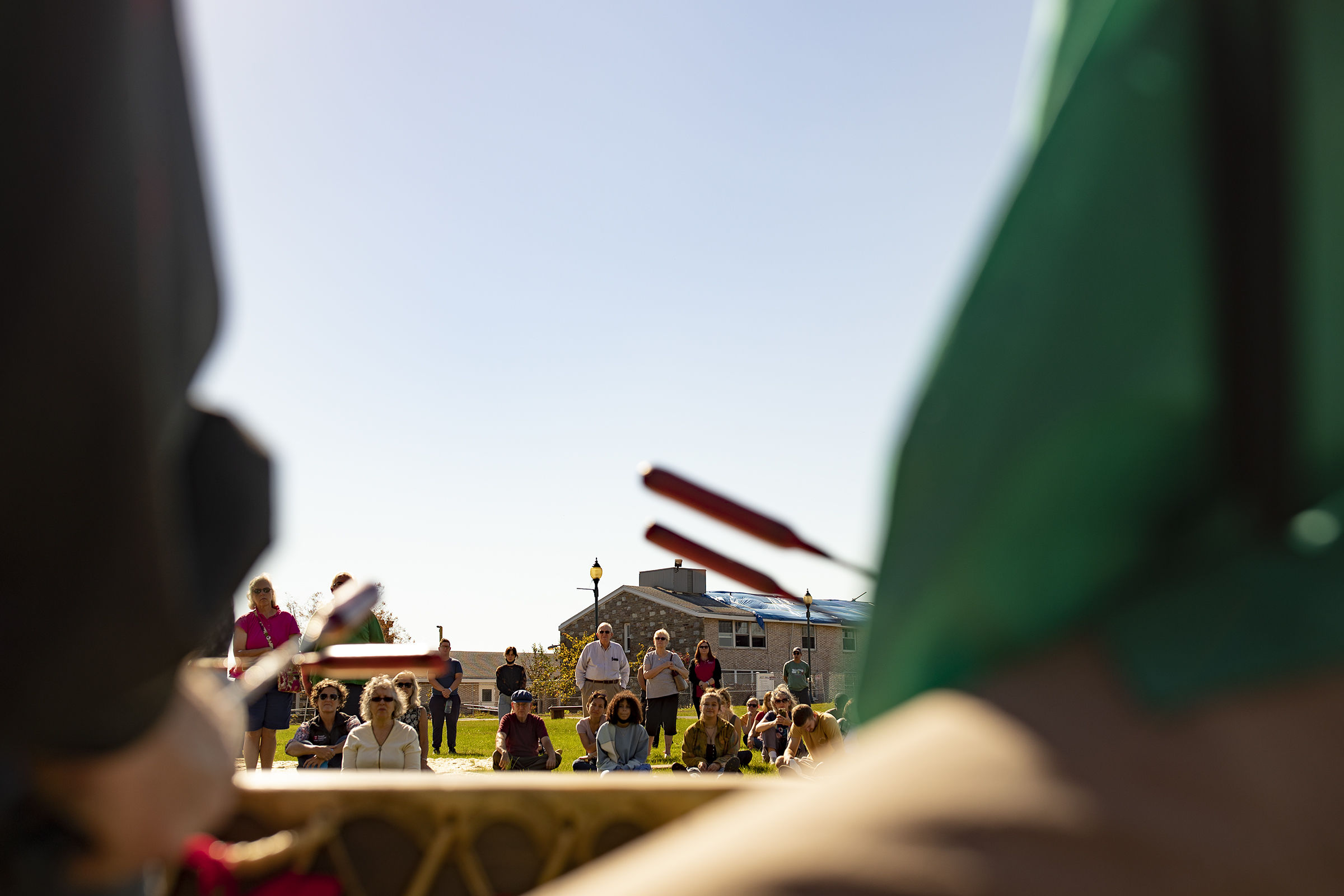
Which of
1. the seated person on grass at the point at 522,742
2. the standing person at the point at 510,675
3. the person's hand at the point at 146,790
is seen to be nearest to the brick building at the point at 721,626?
the standing person at the point at 510,675

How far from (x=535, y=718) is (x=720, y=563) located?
9.74 meters

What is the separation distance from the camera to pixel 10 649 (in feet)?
2.13

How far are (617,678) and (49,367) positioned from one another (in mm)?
11658

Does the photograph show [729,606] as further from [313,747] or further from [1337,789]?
[1337,789]

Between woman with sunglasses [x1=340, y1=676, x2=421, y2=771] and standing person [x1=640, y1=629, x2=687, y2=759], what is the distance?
5097 mm

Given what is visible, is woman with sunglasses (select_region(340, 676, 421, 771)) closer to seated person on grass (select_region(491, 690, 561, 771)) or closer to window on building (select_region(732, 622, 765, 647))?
seated person on grass (select_region(491, 690, 561, 771))

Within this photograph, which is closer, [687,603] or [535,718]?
[535,718]

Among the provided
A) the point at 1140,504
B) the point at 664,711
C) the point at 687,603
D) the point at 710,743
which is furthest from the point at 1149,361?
the point at 687,603

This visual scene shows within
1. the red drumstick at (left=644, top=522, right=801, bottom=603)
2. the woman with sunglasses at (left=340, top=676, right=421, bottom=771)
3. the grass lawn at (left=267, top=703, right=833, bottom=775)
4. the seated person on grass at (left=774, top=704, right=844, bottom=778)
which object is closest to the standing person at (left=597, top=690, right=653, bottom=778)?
the grass lawn at (left=267, top=703, right=833, bottom=775)

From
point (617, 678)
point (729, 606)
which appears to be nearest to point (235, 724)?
point (617, 678)

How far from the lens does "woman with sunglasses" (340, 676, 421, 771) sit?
7277mm

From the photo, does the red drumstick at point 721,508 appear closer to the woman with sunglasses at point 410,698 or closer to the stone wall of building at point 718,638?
the woman with sunglasses at point 410,698

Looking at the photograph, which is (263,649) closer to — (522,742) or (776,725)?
(522,742)

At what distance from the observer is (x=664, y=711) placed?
13188 millimetres
